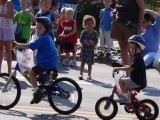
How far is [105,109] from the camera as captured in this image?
25.2 ft

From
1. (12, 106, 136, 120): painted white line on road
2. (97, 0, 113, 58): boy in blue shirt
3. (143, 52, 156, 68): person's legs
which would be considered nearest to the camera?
(12, 106, 136, 120): painted white line on road

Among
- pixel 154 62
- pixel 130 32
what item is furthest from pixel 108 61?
pixel 130 32

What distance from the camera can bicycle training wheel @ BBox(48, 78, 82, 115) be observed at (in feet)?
26.2

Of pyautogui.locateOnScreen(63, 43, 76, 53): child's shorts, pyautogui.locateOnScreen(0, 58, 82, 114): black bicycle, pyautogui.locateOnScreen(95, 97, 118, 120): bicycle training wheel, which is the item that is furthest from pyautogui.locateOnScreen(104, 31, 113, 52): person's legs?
pyautogui.locateOnScreen(95, 97, 118, 120): bicycle training wheel

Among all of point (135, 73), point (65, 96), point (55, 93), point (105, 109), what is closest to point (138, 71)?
point (135, 73)

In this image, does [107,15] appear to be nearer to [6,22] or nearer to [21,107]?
[6,22]

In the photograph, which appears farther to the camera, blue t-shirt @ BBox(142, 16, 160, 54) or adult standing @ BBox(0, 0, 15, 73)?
blue t-shirt @ BBox(142, 16, 160, 54)

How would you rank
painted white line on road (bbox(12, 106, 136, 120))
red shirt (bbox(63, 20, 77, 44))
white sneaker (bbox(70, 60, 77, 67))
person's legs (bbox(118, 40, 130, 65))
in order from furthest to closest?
white sneaker (bbox(70, 60, 77, 67)) < red shirt (bbox(63, 20, 77, 44)) < person's legs (bbox(118, 40, 130, 65)) < painted white line on road (bbox(12, 106, 136, 120))

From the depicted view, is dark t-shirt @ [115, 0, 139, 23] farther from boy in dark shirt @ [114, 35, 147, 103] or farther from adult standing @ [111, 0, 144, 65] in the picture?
boy in dark shirt @ [114, 35, 147, 103]

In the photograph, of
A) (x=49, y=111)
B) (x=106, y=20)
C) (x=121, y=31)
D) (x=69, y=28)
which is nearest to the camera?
(x=49, y=111)

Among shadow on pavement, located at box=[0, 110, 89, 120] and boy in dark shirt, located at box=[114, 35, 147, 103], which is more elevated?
boy in dark shirt, located at box=[114, 35, 147, 103]

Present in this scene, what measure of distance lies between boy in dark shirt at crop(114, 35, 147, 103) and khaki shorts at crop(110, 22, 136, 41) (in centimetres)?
234

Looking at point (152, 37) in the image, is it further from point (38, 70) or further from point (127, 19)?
point (38, 70)

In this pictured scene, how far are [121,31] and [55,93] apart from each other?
2.52 m
